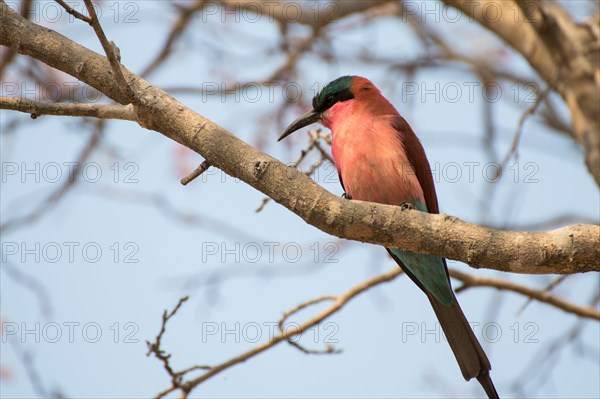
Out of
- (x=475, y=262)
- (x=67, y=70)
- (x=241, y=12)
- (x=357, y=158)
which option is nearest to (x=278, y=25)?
(x=241, y=12)

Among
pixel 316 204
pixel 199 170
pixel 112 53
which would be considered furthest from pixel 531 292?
pixel 112 53

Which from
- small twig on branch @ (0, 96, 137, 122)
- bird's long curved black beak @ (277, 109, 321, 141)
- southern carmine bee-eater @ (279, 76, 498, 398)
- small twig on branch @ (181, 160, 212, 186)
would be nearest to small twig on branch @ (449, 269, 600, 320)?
southern carmine bee-eater @ (279, 76, 498, 398)

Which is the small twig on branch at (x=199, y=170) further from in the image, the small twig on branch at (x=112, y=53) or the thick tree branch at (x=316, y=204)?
the small twig on branch at (x=112, y=53)

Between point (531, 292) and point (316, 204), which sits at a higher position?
point (531, 292)

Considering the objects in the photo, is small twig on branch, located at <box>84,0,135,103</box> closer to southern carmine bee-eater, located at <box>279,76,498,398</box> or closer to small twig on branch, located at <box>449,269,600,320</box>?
southern carmine bee-eater, located at <box>279,76,498,398</box>

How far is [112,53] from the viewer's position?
93.0 inches

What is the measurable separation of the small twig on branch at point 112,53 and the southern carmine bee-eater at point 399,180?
147cm

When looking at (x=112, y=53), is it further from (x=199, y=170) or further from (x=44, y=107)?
(x=199, y=170)

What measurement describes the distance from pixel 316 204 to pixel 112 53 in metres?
0.84

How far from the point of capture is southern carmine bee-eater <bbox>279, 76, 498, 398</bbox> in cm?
344

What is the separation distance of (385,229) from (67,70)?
1.29 metres

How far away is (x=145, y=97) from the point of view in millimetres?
2605

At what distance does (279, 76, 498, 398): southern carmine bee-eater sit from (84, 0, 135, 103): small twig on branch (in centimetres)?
147

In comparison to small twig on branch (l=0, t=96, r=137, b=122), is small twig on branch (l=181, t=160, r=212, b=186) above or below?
below
